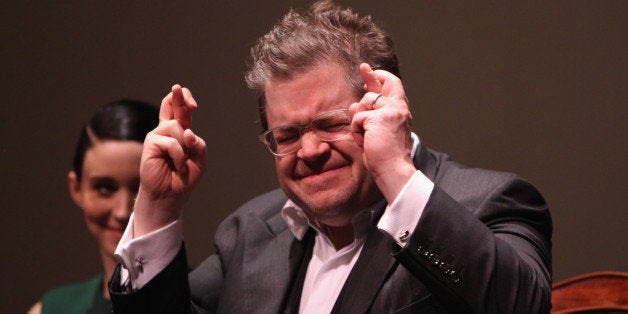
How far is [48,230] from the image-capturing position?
3113 mm

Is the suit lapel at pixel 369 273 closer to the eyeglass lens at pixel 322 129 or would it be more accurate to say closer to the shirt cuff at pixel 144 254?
the eyeglass lens at pixel 322 129

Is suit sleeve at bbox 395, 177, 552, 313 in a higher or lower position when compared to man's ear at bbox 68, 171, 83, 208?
higher

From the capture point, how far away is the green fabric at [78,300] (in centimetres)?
238

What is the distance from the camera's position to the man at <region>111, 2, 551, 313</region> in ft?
5.14

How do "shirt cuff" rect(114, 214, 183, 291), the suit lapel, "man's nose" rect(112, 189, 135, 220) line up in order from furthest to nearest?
"man's nose" rect(112, 189, 135, 220), "shirt cuff" rect(114, 214, 183, 291), the suit lapel

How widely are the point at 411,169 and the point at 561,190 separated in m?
1.05

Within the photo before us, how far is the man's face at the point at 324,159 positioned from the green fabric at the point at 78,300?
773mm

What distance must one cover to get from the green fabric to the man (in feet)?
1.14

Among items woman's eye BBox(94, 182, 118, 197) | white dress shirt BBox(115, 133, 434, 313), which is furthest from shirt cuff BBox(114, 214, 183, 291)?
woman's eye BBox(94, 182, 118, 197)

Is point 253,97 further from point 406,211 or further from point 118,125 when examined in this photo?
point 406,211

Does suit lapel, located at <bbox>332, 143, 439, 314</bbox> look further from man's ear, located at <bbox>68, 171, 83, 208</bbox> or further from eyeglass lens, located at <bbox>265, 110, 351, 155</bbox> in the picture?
man's ear, located at <bbox>68, 171, 83, 208</bbox>

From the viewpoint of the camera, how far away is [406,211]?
1540 mm

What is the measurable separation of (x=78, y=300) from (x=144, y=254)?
0.58 m

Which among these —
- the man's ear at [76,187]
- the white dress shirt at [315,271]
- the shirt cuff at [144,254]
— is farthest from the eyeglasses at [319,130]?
the man's ear at [76,187]
